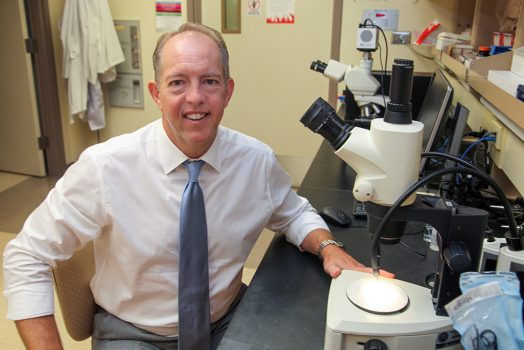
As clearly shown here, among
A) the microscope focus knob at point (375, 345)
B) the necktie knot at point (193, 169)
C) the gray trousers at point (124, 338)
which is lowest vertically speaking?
the gray trousers at point (124, 338)

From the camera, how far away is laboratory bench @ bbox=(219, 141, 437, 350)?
2.95ft

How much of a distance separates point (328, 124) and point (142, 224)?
23.1 inches

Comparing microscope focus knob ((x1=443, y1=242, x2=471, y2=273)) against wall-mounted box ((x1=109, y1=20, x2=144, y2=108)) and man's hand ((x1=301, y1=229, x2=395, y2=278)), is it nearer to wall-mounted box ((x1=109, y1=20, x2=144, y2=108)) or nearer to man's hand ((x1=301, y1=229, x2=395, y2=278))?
man's hand ((x1=301, y1=229, x2=395, y2=278))

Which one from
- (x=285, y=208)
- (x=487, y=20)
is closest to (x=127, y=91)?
(x=487, y=20)

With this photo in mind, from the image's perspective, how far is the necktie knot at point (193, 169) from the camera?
1.17 meters

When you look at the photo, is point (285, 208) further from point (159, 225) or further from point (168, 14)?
point (168, 14)

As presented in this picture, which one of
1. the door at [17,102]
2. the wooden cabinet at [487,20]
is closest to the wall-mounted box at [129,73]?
the door at [17,102]

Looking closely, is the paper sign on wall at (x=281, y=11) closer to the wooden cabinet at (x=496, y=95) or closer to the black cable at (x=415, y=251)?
the wooden cabinet at (x=496, y=95)

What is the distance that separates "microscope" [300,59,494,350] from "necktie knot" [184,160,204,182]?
17.5 inches

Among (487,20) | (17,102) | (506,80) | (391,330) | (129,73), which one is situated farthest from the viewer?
(129,73)

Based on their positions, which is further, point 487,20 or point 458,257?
point 487,20

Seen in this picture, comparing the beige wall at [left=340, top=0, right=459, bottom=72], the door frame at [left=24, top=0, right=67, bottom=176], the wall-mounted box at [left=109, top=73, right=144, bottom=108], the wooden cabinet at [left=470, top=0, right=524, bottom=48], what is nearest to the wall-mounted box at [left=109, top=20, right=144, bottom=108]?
the wall-mounted box at [left=109, top=73, right=144, bottom=108]

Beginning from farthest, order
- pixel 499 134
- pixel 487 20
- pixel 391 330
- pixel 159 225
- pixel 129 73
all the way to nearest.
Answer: pixel 129 73 → pixel 487 20 → pixel 499 134 → pixel 159 225 → pixel 391 330

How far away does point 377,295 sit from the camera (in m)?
0.82
